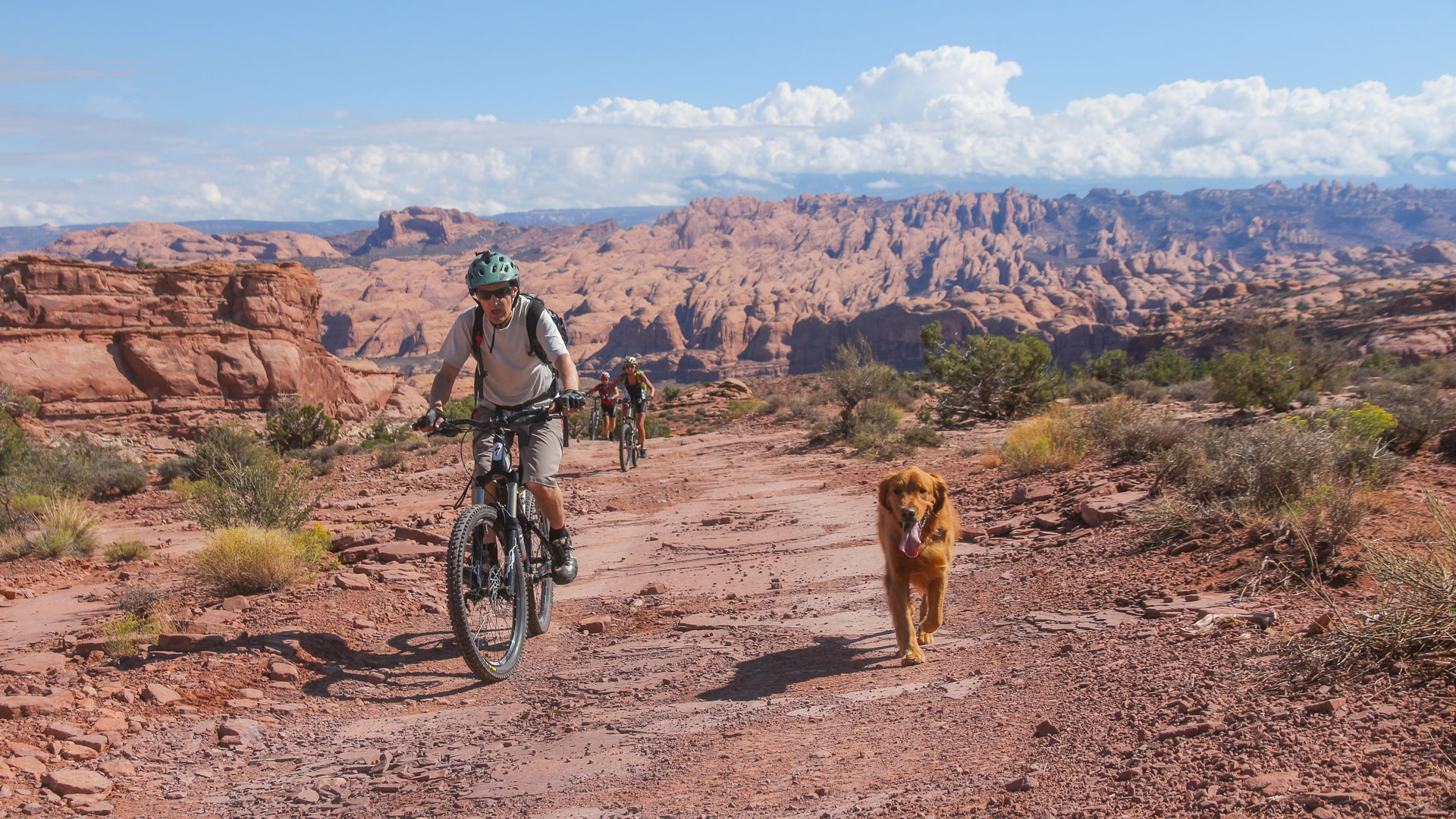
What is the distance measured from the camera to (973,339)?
20016 millimetres

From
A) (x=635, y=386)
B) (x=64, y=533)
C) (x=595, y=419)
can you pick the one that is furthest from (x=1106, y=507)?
(x=595, y=419)

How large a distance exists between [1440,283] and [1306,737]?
77.7 meters

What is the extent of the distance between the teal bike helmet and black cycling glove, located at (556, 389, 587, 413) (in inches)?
30.3

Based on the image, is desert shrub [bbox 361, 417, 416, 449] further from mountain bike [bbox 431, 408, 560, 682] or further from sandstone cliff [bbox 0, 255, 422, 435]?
mountain bike [bbox 431, 408, 560, 682]

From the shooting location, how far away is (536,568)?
5551 mm

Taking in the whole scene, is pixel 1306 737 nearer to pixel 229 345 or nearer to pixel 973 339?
pixel 973 339

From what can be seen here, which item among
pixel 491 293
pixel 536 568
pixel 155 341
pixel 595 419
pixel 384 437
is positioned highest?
pixel 491 293

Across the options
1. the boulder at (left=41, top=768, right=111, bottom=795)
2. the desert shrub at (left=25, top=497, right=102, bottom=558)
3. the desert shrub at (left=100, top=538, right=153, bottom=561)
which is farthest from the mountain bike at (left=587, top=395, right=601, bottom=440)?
the boulder at (left=41, top=768, right=111, bottom=795)

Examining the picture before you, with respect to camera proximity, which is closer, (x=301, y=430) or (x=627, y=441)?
(x=627, y=441)

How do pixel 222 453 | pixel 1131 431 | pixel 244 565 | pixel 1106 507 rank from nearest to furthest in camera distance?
pixel 244 565
pixel 1106 507
pixel 1131 431
pixel 222 453

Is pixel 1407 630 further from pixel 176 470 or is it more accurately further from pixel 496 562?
pixel 176 470

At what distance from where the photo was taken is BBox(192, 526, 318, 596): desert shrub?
6449mm

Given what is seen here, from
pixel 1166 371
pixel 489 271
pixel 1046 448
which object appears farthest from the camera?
pixel 1166 371

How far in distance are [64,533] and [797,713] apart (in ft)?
28.8
